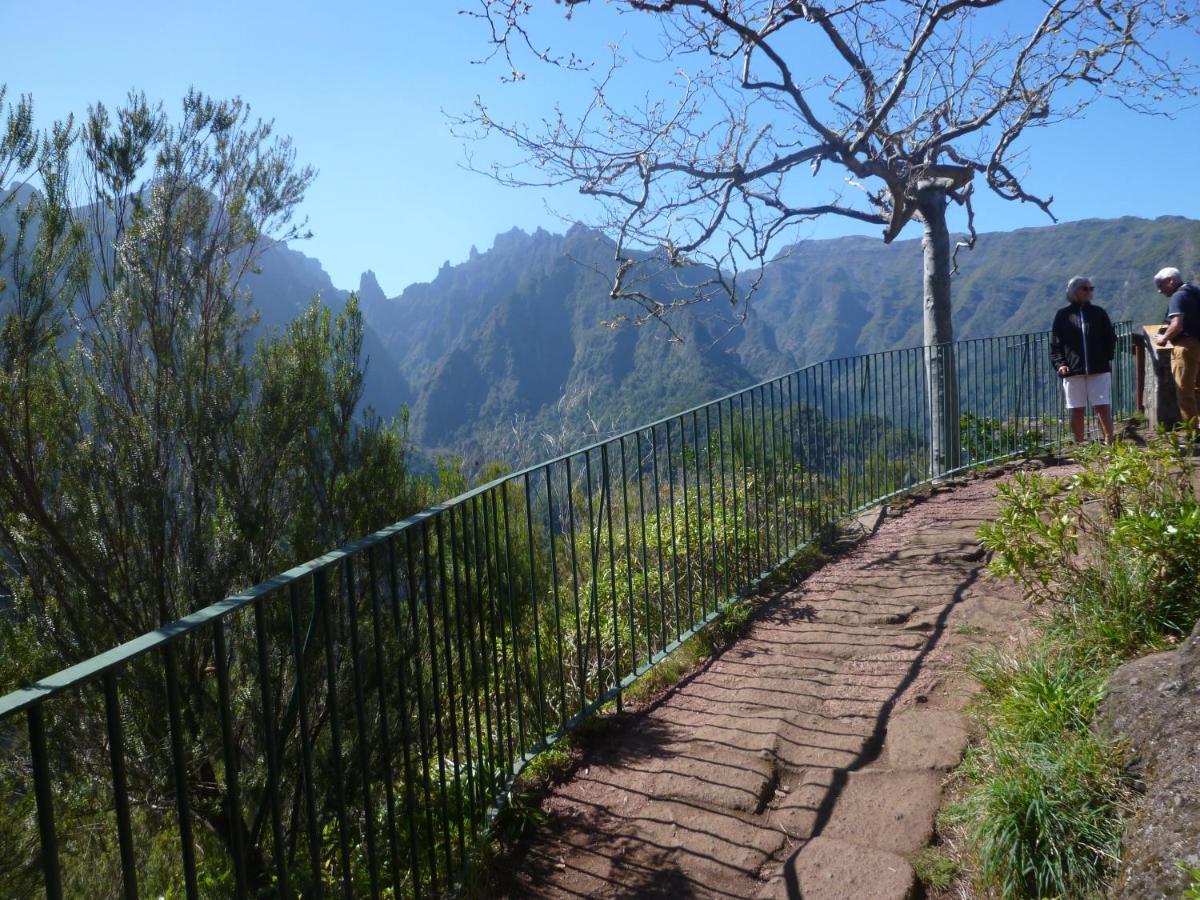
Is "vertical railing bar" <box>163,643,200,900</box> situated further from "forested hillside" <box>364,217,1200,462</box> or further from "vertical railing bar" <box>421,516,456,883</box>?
"forested hillside" <box>364,217,1200,462</box>

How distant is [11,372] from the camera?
15.0ft

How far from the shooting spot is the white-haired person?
885cm

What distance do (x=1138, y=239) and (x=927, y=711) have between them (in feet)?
640

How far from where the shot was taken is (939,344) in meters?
Result: 10.2

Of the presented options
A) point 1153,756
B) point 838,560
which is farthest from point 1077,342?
point 1153,756

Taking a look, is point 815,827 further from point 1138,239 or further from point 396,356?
point 1138,239

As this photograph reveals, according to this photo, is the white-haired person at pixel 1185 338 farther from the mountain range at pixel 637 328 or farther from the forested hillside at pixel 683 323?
the forested hillside at pixel 683 323

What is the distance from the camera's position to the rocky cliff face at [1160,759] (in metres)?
2.44

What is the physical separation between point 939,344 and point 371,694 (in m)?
7.78

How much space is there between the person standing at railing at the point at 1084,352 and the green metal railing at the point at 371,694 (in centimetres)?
360

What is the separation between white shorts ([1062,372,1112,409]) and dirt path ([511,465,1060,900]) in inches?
174

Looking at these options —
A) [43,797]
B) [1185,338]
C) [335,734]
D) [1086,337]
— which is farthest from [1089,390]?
A: [43,797]

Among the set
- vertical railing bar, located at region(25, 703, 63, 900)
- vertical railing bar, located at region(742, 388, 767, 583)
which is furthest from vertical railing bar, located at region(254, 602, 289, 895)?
vertical railing bar, located at region(742, 388, 767, 583)

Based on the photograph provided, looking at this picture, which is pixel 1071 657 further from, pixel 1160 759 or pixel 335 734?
pixel 335 734
